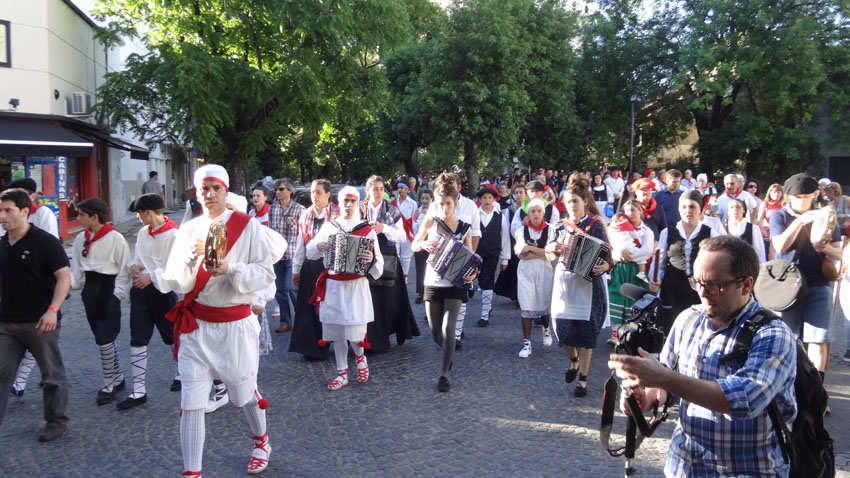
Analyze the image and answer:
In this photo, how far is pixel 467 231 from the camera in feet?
21.4

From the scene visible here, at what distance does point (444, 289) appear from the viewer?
6195 millimetres

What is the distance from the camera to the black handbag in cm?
472

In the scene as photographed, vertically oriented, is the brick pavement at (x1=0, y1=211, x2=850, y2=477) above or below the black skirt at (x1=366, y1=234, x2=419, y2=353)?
below

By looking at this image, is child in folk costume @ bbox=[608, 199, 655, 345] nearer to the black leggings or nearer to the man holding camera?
the black leggings

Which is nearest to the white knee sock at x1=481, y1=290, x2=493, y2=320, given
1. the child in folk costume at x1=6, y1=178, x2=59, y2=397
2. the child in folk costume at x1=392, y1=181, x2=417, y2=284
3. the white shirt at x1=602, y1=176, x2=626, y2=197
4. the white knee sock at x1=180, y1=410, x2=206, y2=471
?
the child in folk costume at x1=392, y1=181, x2=417, y2=284

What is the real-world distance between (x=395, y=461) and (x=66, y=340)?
5.58 meters

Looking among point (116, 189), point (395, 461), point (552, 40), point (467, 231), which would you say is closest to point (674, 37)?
point (552, 40)

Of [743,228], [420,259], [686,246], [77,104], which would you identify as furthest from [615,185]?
[77,104]

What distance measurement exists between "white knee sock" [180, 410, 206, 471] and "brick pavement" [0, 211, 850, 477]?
1.57 feet

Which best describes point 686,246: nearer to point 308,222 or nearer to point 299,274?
point 308,222

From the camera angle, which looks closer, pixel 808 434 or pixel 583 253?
pixel 808 434

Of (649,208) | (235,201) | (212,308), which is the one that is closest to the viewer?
(212,308)

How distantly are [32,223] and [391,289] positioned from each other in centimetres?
364

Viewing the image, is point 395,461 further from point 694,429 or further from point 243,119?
point 243,119
